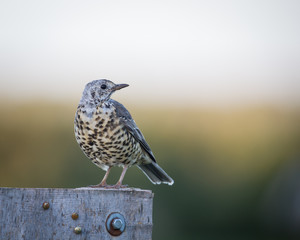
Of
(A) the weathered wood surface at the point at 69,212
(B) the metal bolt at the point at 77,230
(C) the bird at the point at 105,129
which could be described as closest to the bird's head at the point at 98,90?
(C) the bird at the point at 105,129

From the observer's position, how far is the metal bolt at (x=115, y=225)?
147 inches

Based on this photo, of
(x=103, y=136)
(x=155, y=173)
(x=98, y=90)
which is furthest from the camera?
(x=155, y=173)

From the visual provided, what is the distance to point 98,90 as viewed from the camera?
18.3 feet

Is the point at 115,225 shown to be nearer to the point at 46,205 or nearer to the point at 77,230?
the point at 77,230

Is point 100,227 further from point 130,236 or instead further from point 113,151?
point 113,151

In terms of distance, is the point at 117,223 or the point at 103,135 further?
the point at 103,135

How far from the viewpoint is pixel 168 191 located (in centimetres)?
943

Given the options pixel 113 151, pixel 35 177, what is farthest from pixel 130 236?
pixel 35 177

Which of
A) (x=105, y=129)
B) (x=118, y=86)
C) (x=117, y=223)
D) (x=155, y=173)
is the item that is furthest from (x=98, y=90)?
(x=117, y=223)

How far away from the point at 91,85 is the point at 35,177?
4.89m

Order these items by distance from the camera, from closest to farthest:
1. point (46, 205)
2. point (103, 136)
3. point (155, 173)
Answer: point (46, 205)
point (103, 136)
point (155, 173)

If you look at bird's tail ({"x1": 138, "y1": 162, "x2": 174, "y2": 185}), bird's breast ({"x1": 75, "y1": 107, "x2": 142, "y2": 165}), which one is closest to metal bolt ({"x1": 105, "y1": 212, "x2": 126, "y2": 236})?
bird's breast ({"x1": 75, "y1": 107, "x2": 142, "y2": 165})

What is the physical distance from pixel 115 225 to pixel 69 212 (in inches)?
12.7

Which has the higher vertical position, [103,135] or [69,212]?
[103,135]
